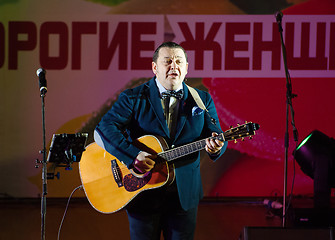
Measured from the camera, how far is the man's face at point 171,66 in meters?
3.01

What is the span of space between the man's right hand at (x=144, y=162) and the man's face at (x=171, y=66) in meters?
0.50

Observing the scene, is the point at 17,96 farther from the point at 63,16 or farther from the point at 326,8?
the point at 326,8

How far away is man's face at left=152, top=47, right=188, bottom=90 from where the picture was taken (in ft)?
9.87

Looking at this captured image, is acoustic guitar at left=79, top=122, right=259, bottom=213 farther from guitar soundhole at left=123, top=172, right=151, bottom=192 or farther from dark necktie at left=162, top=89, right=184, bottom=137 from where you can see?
dark necktie at left=162, top=89, right=184, bottom=137

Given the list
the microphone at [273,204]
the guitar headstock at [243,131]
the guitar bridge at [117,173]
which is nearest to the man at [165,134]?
the guitar headstock at [243,131]

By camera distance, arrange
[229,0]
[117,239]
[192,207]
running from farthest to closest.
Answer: [229,0] < [117,239] < [192,207]

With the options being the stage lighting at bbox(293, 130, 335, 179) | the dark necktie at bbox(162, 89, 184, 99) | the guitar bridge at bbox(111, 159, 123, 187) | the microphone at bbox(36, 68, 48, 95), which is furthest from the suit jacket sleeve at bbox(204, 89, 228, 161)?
the stage lighting at bbox(293, 130, 335, 179)

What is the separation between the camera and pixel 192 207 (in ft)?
9.79

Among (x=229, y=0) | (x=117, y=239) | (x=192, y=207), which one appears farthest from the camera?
(x=229, y=0)

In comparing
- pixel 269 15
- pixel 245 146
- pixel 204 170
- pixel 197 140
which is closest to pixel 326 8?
pixel 269 15

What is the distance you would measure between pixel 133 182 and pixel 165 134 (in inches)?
18.2

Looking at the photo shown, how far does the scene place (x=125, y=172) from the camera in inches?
132

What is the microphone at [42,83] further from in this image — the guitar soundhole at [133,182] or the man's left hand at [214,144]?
the man's left hand at [214,144]

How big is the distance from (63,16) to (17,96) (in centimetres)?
139
